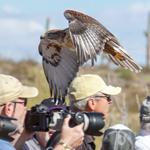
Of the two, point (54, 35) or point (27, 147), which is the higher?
point (54, 35)

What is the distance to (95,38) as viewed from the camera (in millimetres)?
7340

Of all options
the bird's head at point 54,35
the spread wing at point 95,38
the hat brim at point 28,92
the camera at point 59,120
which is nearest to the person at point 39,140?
the hat brim at point 28,92

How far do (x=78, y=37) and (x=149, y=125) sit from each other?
1022 millimetres

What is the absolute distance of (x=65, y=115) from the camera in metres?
5.50

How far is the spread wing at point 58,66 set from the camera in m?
6.89

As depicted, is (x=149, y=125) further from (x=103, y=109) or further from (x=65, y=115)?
(x=65, y=115)

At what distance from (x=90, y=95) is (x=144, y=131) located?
1.89 feet

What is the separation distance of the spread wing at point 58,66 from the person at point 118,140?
0.52 m

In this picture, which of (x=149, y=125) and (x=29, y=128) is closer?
(x=29, y=128)

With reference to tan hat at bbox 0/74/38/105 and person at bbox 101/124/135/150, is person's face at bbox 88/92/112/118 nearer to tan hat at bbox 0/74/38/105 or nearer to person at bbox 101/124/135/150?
person at bbox 101/124/135/150

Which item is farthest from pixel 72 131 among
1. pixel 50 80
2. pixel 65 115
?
pixel 50 80

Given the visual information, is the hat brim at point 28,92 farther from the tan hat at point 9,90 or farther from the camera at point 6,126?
the camera at point 6,126

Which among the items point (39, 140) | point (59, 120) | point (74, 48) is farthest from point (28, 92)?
point (74, 48)

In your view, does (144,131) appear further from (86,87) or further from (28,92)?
(28,92)
